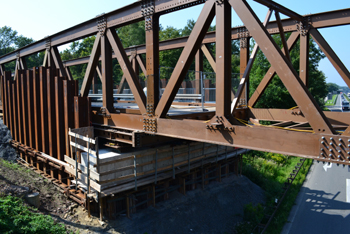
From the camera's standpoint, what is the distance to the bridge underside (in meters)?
5.57

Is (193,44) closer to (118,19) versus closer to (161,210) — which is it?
(118,19)

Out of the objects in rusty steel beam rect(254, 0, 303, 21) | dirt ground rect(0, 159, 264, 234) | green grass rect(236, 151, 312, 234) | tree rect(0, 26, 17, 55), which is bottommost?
green grass rect(236, 151, 312, 234)

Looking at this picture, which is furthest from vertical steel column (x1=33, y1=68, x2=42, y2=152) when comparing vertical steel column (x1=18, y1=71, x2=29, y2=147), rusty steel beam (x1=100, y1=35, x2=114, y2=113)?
rusty steel beam (x1=100, y1=35, x2=114, y2=113)

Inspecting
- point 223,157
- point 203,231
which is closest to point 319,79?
point 223,157

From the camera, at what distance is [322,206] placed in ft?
54.5

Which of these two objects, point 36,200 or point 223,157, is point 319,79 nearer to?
point 223,157

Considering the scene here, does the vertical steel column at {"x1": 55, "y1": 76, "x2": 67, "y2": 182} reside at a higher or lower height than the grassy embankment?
higher

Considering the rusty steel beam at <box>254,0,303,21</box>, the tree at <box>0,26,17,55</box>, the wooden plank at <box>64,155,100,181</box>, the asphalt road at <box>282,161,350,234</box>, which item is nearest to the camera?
the rusty steel beam at <box>254,0,303,21</box>

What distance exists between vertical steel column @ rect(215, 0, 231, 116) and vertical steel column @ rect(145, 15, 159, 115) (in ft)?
7.48

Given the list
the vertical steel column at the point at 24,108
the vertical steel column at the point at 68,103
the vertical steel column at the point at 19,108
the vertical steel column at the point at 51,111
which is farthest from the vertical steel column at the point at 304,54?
the vertical steel column at the point at 19,108

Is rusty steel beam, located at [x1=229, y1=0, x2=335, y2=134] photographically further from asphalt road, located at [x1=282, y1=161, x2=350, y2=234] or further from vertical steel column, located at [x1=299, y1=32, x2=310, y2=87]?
asphalt road, located at [x1=282, y1=161, x2=350, y2=234]

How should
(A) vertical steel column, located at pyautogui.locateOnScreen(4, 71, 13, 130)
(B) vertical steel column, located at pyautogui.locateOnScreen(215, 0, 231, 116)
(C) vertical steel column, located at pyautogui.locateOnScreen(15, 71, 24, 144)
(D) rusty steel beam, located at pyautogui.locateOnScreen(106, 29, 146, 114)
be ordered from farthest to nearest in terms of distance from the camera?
(A) vertical steel column, located at pyautogui.locateOnScreen(4, 71, 13, 130)
(C) vertical steel column, located at pyautogui.locateOnScreen(15, 71, 24, 144)
(D) rusty steel beam, located at pyautogui.locateOnScreen(106, 29, 146, 114)
(B) vertical steel column, located at pyautogui.locateOnScreen(215, 0, 231, 116)

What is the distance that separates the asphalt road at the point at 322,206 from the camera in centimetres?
1416

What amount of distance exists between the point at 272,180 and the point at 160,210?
11266 millimetres
